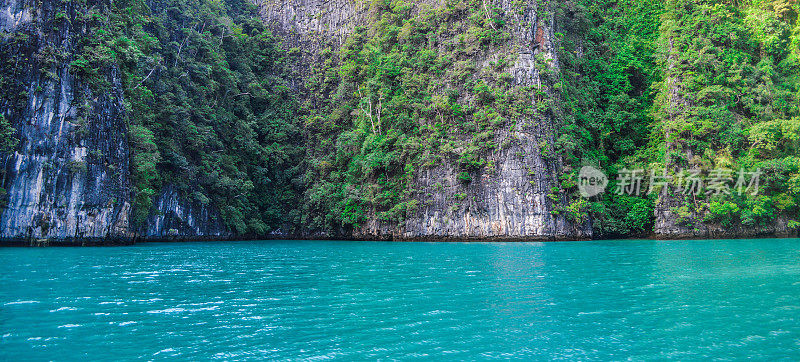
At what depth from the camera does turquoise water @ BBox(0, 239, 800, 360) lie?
4.96 m

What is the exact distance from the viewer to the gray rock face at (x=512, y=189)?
88.7ft

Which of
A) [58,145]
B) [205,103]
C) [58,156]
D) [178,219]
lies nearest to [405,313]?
[58,156]

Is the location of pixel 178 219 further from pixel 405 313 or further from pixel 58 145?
pixel 405 313

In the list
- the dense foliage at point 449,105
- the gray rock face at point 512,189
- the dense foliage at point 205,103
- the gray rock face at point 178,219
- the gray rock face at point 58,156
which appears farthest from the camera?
the gray rock face at point 178,219

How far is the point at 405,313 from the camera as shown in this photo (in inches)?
262

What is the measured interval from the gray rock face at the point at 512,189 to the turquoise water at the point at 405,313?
15.2m

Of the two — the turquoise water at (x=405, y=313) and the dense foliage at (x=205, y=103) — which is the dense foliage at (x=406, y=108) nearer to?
the dense foliage at (x=205, y=103)

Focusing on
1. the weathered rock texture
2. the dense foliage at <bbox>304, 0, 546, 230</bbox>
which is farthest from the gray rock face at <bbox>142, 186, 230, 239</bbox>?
the dense foliage at <bbox>304, 0, 546, 230</bbox>

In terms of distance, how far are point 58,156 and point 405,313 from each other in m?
21.9

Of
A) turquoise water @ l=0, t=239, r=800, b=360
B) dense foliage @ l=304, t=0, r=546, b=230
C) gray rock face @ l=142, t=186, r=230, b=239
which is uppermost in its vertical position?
dense foliage @ l=304, t=0, r=546, b=230

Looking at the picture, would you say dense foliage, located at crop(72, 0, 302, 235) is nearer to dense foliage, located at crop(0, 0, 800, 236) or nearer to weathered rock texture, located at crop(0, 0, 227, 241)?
dense foliage, located at crop(0, 0, 800, 236)

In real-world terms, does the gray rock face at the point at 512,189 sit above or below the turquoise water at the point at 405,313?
above

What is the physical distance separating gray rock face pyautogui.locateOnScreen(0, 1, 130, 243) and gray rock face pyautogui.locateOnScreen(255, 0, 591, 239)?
55.0 feet

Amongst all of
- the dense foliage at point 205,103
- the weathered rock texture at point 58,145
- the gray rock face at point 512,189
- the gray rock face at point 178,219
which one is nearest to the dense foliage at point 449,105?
the dense foliage at point 205,103
